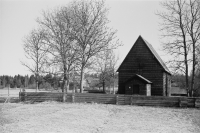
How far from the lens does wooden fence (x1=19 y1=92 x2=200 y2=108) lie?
22.1 meters

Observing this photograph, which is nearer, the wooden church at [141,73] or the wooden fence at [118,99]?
the wooden fence at [118,99]

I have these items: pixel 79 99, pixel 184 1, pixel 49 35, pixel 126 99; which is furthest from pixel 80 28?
pixel 184 1

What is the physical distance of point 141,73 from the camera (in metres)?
32.8

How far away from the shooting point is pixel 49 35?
3069 cm

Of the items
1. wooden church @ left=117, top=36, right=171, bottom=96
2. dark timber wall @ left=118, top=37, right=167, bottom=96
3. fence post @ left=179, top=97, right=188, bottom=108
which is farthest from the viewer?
dark timber wall @ left=118, top=37, right=167, bottom=96

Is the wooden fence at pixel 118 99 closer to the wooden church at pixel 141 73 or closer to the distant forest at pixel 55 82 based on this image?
the distant forest at pixel 55 82

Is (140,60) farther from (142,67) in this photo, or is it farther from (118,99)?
(118,99)

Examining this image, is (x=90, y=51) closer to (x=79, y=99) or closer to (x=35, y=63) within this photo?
(x=79, y=99)

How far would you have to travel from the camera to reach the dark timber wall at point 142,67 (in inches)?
1268

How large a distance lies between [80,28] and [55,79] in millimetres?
10488

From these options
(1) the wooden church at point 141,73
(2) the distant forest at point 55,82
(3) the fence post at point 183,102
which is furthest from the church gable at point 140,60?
(3) the fence post at point 183,102

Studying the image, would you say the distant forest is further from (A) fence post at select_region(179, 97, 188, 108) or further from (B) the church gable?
(A) fence post at select_region(179, 97, 188, 108)

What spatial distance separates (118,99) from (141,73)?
10.3 metres

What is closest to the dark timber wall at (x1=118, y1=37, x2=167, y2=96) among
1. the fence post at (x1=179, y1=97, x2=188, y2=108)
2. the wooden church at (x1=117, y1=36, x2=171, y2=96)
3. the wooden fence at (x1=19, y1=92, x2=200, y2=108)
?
the wooden church at (x1=117, y1=36, x2=171, y2=96)
